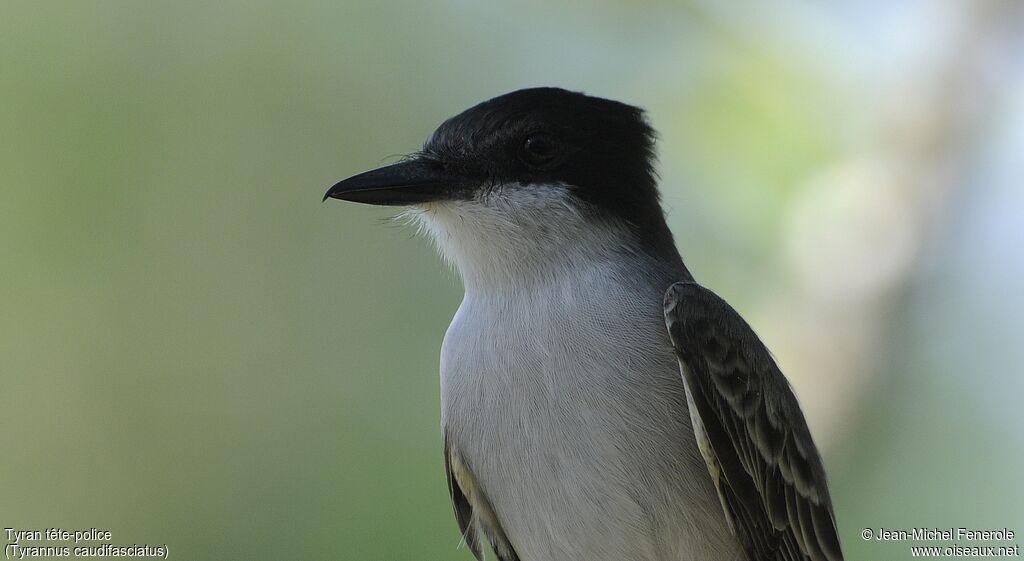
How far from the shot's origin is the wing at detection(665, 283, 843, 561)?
8.44 ft

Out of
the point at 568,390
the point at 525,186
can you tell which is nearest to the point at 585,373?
the point at 568,390

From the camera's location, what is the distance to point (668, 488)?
2564 millimetres

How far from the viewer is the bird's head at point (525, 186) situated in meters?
2.79

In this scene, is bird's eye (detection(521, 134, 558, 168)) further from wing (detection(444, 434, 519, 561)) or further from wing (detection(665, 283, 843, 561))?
wing (detection(444, 434, 519, 561))

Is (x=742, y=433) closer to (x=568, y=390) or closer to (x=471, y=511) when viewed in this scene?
(x=568, y=390)

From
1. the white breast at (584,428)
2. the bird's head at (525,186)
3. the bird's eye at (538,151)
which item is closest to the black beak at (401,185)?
the bird's head at (525,186)

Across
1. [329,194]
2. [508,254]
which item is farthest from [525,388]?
[329,194]

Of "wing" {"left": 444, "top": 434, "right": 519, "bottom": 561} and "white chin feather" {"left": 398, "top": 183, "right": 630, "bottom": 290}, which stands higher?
"white chin feather" {"left": 398, "top": 183, "right": 630, "bottom": 290}

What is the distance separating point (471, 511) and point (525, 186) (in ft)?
2.81

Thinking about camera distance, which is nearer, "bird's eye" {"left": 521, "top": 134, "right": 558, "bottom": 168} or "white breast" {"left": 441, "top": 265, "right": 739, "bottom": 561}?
"white breast" {"left": 441, "top": 265, "right": 739, "bottom": 561}

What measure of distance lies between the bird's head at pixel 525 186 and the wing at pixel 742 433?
0.30 meters

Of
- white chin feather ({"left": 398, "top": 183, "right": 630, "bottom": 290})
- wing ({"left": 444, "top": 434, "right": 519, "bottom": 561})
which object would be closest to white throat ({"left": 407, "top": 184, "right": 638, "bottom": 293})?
white chin feather ({"left": 398, "top": 183, "right": 630, "bottom": 290})

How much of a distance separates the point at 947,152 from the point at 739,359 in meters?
1.96

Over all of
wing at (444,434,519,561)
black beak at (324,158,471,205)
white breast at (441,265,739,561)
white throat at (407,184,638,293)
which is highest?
black beak at (324,158,471,205)
